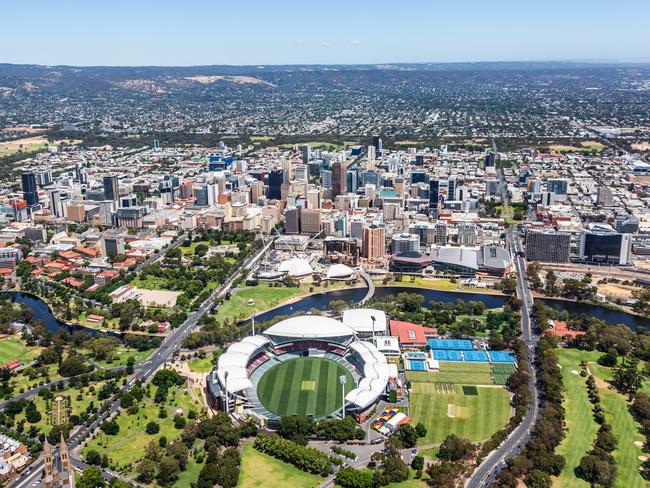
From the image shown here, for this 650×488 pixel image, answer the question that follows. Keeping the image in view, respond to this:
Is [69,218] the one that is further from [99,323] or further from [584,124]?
[584,124]

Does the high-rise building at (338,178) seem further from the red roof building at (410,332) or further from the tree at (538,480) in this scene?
the tree at (538,480)

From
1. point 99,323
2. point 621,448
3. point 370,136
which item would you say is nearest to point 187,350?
point 99,323

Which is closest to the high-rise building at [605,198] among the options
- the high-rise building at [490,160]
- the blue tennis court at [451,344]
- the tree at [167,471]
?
the high-rise building at [490,160]

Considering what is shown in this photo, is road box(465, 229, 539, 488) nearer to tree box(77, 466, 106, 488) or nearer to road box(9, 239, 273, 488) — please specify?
tree box(77, 466, 106, 488)

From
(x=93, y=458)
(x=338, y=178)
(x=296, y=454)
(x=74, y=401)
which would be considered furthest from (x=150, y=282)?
(x=338, y=178)

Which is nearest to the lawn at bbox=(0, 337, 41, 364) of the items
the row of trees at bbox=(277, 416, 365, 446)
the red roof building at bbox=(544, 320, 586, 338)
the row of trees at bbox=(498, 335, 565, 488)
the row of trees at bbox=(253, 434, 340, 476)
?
the row of trees at bbox=(253, 434, 340, 476)

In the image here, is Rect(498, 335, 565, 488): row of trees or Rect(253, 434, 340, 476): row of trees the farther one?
Rect(253, 434, 340, 476): row of trees
